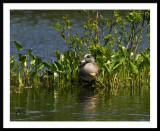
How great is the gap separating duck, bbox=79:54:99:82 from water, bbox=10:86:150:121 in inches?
13.2

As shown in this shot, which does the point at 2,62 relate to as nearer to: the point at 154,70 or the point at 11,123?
the point at 11,123

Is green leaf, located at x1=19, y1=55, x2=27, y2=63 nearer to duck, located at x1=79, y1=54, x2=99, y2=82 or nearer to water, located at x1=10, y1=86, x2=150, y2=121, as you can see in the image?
water, located at x1=10, y1=86, x2=150, y2=121

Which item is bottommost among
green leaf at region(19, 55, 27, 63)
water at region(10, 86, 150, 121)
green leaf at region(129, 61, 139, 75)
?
water at region(10, 86, 150, 121)

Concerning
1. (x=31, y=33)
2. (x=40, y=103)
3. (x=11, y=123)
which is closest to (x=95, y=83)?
(x=40, y=103)

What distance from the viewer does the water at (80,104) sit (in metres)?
7.86

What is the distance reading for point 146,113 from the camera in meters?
→ 8.12

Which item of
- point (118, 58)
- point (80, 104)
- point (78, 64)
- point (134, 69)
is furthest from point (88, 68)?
point (80, 104)

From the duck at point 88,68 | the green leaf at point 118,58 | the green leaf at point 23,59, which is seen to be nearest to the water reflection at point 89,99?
the duck at point 88,68

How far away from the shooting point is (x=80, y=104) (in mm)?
8977

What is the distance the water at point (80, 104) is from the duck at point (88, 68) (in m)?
0.33

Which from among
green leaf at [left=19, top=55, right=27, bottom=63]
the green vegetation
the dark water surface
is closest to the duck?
the green vegetation

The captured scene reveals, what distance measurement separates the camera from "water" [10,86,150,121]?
7.86 m

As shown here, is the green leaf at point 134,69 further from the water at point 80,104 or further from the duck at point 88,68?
the duck at point 88,68

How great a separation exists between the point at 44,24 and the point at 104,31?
28.4ft
